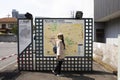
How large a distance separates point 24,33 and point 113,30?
42.2 ft

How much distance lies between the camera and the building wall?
2429cm

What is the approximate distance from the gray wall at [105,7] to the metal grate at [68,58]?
451cm

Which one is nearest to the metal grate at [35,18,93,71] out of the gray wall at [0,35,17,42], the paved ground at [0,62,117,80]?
the paved ground at [0,62,117,80]

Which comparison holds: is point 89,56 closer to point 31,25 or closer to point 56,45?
point 56,45

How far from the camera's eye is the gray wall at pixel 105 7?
63.6 feet

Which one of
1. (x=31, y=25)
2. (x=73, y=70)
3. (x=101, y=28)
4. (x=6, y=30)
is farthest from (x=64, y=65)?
(x=6, y=30)

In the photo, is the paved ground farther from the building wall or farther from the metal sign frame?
the building wall

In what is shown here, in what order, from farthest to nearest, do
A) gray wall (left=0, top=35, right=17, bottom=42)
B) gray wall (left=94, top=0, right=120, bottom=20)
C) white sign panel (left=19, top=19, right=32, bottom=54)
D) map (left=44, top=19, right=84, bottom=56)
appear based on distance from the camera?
gray wall (left=0, top=35, right=17, bottom=42) < gray wall (left=94, top=0, right=120, bottom=20) < white sign panel (left=19, top=19, right=32, bottom=54) < map (left=44, top=19, right=84, bottom=56)

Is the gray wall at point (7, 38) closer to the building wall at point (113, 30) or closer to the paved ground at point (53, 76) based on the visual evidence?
the building wall at point (113, 30)

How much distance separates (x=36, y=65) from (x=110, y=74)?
3.28 meters

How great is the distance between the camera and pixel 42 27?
14422mm

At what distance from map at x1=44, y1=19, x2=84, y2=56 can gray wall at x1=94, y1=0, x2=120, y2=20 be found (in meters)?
4.77

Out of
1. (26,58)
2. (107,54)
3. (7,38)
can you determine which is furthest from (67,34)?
(7,38)

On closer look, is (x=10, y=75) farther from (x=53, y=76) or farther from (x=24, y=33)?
(x=24, y=33)
